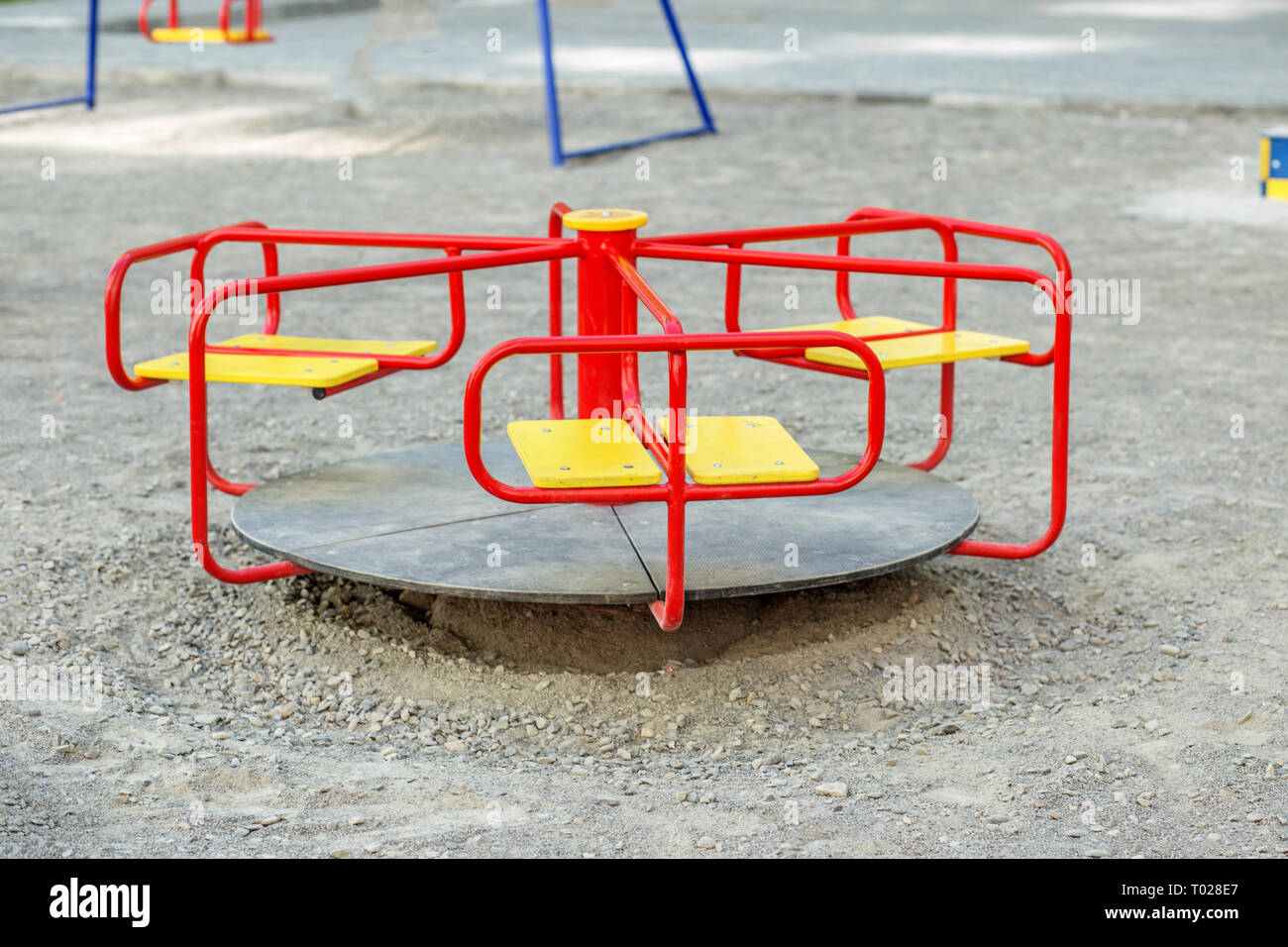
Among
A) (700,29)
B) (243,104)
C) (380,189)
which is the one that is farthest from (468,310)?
(700,29)

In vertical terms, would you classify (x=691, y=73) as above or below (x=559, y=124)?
above

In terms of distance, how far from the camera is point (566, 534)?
12.9 feet

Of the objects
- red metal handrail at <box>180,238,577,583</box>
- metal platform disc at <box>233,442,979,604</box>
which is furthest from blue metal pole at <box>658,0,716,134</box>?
red metal handrail at <box>180,238,577,583</box>

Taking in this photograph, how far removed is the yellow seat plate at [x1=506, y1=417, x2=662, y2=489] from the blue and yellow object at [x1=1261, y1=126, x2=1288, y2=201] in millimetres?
6432

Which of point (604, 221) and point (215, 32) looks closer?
point (604, 221)

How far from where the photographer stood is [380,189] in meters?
9.88

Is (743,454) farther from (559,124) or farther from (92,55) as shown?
(92,55)

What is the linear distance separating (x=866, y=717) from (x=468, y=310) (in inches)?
158

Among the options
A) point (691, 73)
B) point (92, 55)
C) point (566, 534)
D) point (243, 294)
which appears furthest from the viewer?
point (92, 55)

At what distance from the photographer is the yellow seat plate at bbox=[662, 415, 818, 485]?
3.32 m

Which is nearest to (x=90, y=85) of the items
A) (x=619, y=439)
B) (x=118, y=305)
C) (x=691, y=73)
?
(x=691, y=73)

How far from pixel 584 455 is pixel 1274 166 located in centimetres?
681

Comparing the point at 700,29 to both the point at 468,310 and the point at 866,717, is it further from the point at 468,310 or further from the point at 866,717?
the point at 866,717

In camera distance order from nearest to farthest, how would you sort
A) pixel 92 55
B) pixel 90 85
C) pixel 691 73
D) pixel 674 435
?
pixel 674 435 < pixel 691 73 < pixel 92 55 < pixel 90 85
